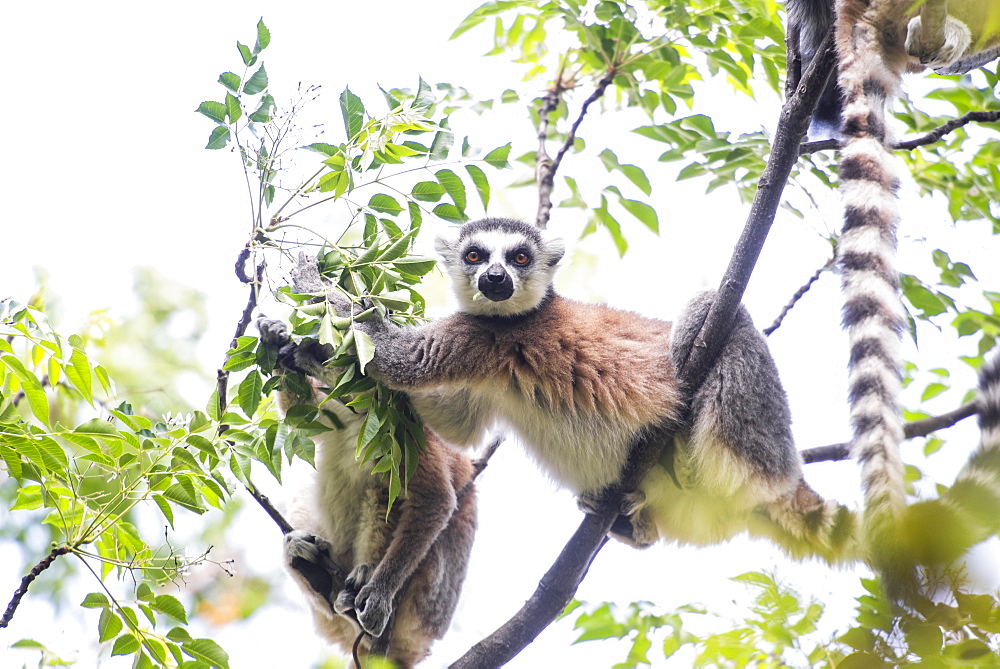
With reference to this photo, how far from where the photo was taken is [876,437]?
3.18 metres

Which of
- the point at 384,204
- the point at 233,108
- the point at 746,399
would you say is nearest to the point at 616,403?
the point at 746,399

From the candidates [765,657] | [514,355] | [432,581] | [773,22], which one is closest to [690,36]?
[773,22]

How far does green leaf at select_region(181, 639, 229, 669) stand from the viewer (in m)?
3.04

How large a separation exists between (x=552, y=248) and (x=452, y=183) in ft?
4.45

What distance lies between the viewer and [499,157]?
13.6ft

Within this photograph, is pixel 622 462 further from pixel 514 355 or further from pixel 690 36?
pixel 690 36

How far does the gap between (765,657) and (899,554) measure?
49 cm

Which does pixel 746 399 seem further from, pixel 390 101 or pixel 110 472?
pixel 110 472

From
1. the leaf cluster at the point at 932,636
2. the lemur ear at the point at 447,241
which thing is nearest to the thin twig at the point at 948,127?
the lemur ear at the point at 447,241

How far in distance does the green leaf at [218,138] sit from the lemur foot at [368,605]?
2.67m

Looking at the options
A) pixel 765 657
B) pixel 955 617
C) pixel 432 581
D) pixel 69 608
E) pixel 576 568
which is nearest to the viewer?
pixel 955 617

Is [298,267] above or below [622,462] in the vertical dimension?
above

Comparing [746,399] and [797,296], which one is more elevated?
[797,296]

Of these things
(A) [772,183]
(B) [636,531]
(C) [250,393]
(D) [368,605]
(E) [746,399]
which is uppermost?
(A) [772,183]
